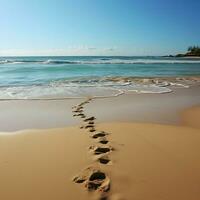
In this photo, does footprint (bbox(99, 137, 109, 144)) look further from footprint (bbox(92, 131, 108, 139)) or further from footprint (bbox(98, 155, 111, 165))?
footprint (bbox(98, 155, 111, 165))

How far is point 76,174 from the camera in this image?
305 cm

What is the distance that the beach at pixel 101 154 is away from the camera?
109 inches

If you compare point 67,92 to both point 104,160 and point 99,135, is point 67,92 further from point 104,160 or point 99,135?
point 104,160

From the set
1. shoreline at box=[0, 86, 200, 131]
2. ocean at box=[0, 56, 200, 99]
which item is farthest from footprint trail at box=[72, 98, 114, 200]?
ocean at box=[0, 56, 200, 99]

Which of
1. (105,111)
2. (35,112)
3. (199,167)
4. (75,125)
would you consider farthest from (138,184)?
(35,112)

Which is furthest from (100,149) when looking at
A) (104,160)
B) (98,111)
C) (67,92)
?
(67,92)

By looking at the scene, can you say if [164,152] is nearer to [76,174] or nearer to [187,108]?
[76,174]

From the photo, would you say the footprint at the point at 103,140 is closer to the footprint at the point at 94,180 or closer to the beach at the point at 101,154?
the beach at the point at 101,154

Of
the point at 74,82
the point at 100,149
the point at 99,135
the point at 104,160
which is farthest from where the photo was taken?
the point at 74,82

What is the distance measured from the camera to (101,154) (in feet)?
12.0

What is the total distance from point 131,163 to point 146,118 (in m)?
2.64

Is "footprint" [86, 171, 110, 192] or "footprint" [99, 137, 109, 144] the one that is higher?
"footprint" [86, 171, 110, 192]

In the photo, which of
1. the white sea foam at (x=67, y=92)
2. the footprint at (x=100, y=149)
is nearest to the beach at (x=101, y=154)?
the footprint at (x=100, y=149)

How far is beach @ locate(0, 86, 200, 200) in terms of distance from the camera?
9.05ft
